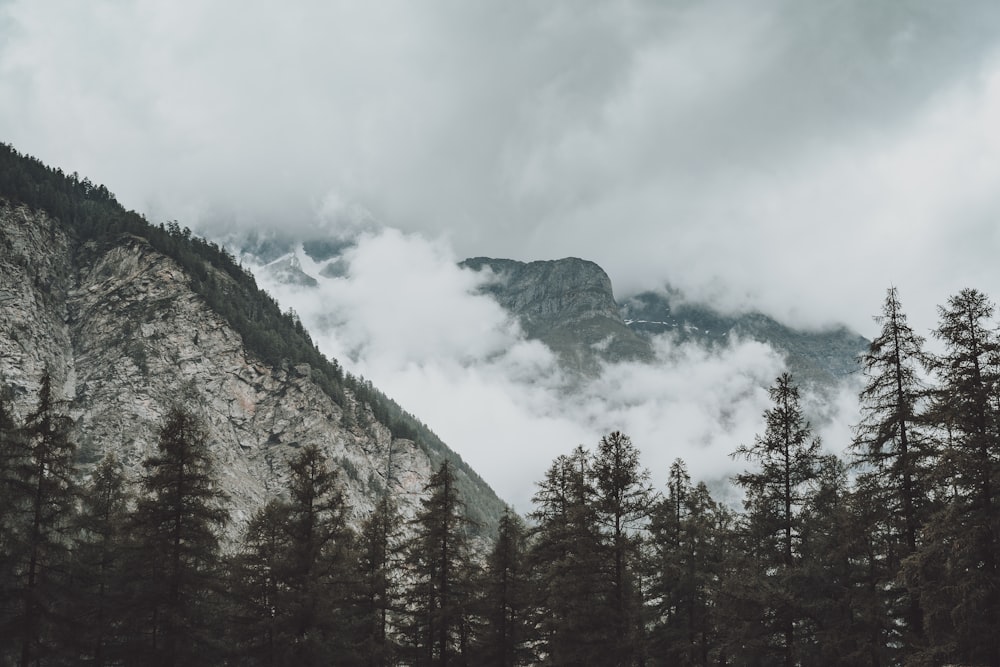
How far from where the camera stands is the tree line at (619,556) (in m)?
17.3

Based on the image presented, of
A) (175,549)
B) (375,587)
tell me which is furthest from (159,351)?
(175,549)

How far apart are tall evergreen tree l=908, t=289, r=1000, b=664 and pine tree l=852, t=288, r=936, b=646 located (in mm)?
1270

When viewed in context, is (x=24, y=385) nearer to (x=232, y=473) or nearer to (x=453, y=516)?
(x=232, y=473)

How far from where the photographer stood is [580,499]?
27.6 m

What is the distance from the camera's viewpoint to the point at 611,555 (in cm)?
2528

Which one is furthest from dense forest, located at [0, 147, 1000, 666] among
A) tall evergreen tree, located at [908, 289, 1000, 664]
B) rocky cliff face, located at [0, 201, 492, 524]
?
rocky cliff face, located at [0, 201, 492, 524]

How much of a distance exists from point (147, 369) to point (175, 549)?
127070mm

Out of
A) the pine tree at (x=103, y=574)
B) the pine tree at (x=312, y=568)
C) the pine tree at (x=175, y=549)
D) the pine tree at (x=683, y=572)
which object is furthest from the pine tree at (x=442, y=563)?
the pine tree at (x=103, y=574)

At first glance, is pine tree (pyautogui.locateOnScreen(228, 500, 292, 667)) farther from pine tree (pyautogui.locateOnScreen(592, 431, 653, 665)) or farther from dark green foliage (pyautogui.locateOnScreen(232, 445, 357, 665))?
pine tree (pyautogui.locateOnScreen(592, 431, 653, 665))

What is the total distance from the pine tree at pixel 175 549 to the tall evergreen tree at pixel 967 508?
22.9 m

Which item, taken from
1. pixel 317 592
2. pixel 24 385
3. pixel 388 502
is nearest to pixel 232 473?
pixel 24 385

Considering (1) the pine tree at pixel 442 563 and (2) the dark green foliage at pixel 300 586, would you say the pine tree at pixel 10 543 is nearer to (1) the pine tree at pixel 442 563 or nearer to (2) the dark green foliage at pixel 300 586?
(2) the dark green foliage at pixel 300 586

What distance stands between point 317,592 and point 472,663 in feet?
40.0

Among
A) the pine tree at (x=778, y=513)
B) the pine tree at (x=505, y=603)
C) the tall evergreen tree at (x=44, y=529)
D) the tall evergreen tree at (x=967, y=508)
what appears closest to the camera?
the tall evergreen tree at (x=967, y=508)
